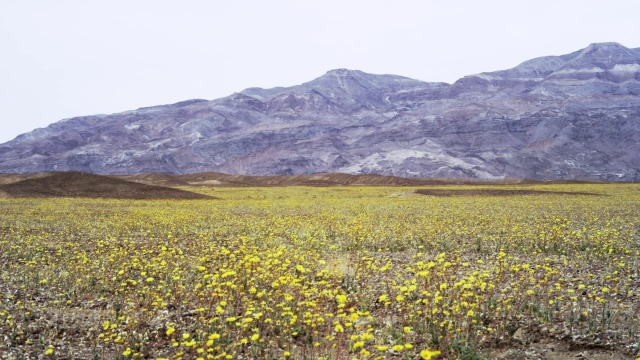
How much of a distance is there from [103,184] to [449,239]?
58434 mm

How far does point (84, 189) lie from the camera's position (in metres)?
62.2

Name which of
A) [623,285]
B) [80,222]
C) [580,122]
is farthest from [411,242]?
[580,122]

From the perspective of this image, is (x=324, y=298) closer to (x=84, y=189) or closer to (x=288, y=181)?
(x=84, y=189)

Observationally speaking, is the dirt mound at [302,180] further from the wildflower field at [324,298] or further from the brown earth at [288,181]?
the wildflower field at [324,298]

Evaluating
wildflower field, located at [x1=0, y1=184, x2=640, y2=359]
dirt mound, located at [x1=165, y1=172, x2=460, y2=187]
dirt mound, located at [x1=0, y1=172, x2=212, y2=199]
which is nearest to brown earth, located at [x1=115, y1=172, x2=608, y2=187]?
dirt mound, located at [x1=165, y1=172, x2=460, y2=187]

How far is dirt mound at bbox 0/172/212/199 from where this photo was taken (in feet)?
192

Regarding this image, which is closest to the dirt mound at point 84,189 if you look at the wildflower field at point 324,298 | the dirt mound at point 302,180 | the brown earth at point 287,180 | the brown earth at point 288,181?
the wildflower field at point 324,298

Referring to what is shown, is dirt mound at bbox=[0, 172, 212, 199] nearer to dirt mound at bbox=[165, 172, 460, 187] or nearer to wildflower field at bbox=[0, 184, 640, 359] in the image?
wildflower field at bbox=[0, 184, 640, 359]

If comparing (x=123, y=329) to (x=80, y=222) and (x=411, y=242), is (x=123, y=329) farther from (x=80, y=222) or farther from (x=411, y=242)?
(x=80, y=222)

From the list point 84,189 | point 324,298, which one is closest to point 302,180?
point 84,189

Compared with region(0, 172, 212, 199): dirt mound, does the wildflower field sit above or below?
below

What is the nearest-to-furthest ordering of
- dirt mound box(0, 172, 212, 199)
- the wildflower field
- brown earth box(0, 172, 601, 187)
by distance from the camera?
1. the wildflower field
2. dirt mound box(0, 172, 212, 199)
3. brown earth box(0, 172, 601, 187)

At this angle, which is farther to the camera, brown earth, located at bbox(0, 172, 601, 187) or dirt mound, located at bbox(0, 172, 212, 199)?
brown earth, located at bbox(0, 172, 601, 187)

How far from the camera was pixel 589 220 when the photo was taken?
2575 centimetres
